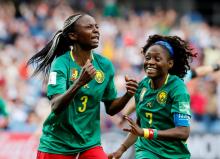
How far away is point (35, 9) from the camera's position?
2077 centimetres

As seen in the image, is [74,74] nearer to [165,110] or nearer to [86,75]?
[86,75]

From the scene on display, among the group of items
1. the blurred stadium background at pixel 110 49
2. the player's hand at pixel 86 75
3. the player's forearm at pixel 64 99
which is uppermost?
the blurred stadium background at pixel 110 49

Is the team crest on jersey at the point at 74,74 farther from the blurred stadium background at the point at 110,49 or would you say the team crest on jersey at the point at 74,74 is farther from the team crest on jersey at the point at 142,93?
the blurred stadium background at the point at 110,49

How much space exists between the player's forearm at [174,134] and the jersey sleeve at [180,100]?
0.55ft

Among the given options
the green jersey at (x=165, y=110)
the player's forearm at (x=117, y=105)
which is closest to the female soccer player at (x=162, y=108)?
the green jersey at (x=165, y=110)

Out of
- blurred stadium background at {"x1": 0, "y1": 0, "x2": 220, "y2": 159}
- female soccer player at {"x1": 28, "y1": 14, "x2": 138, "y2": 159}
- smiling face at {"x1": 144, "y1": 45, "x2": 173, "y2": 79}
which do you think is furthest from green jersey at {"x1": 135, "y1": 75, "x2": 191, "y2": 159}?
blurred stadium background at {"x1": 0, "y1": 0, "x2": 220, "y2": 159}

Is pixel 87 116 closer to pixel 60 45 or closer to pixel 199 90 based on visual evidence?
pixel 60 45

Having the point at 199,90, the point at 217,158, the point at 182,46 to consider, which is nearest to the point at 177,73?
the point at 182,46

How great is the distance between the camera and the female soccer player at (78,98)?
7.98 meters

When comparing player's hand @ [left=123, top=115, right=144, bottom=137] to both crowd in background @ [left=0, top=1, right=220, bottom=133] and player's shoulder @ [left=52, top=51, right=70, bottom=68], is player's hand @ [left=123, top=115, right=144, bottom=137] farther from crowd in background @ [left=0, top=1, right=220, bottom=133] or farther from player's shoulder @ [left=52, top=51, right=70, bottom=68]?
crowd in background @ [left=0, top=1, right=220, bottom=133]

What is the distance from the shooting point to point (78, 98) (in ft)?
26.2

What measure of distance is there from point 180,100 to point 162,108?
22 cm

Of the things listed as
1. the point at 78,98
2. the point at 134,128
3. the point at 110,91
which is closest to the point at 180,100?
the point at 134,128

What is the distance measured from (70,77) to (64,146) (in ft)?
2.25
